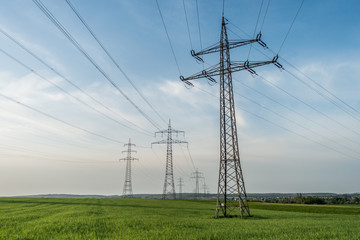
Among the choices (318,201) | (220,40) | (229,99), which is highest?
(220,40)

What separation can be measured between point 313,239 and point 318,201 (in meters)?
136

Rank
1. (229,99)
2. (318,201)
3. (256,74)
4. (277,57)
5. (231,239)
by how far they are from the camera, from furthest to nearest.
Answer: (318,201) → (229,99) → (256,74) → (277,57) → (231,239)

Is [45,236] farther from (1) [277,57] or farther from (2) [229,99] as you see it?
(1) [277,57]

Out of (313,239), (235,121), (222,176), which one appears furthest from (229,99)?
(313,239)

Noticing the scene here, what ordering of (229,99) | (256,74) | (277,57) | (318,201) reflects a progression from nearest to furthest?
(277,57) < (256,74) < (229,99) < (318,201)

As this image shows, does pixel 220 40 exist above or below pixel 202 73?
above

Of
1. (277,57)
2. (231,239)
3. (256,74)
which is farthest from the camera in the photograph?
(256,74)

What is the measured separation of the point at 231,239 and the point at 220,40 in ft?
73.5

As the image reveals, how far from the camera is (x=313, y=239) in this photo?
12.8 metres

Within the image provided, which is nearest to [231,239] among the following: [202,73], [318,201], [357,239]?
[357,239]

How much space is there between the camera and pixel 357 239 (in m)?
12.5

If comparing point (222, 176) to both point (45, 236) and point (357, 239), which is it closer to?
point (357, 239)

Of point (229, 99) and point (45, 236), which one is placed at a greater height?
point (229, 99)

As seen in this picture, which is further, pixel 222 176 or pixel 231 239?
pixel 222 176
